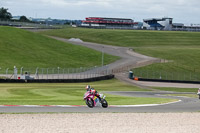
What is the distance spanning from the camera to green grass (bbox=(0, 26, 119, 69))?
80.1 metres

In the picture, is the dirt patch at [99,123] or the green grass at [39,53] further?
the green grass at [39,53]

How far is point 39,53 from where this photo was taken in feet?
295

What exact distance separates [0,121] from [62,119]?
3224 millimetres

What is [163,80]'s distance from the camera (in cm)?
6975

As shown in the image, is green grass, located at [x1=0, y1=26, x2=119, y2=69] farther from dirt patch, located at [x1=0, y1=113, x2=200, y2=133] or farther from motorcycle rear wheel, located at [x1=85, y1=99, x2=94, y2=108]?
dirt patch, located at [x1=0, y1=113, x2=200, y2=133]

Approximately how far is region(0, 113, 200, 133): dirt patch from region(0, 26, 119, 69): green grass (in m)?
50.6

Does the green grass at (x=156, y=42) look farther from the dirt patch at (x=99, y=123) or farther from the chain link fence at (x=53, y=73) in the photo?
the dirt patch at (x=99, y=123)

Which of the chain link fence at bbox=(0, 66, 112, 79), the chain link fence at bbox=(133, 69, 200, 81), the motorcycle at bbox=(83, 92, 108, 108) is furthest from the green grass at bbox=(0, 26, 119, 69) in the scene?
the motorcycle at bbox=(83, 92, 108, 108)

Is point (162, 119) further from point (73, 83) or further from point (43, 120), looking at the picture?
point (73, 83)

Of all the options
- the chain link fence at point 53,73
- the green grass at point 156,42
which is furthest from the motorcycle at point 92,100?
the green grass at point 156,42

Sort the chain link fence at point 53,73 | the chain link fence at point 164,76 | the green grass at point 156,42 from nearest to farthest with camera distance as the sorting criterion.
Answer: the chain link fence at point 53,73, the chain link fence at point 164,76, the green grass at point 156,42

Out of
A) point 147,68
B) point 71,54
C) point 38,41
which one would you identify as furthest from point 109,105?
point 38,41

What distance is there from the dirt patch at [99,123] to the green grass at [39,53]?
5060 centimetres

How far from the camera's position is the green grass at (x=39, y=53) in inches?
3152
